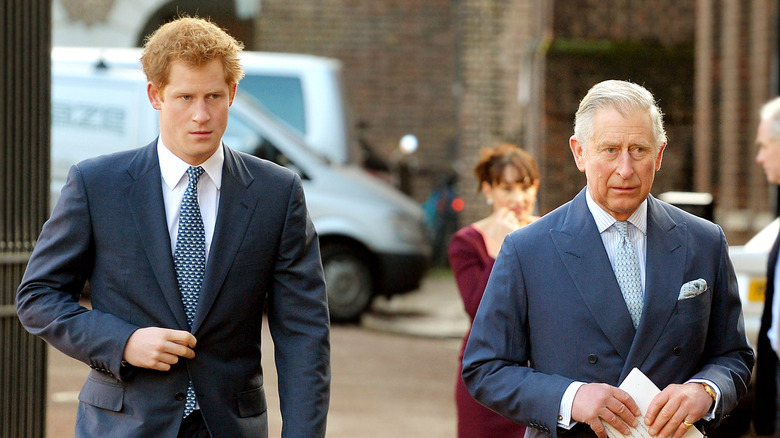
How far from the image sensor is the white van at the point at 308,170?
11.8 m

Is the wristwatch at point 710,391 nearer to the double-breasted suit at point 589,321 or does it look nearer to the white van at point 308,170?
the double-breasted suit at point 589,321

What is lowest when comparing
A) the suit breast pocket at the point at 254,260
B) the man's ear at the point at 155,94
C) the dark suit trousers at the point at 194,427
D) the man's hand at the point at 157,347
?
the dark suit trousers at the point at 194,427

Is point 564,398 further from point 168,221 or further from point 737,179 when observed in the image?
point 737,179

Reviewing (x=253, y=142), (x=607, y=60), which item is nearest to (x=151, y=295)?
(x=253, y=142)

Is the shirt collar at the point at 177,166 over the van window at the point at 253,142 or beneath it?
over

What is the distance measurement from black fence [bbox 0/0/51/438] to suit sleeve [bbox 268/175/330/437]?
1556mm

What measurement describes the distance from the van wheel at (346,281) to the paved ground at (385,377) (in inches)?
7.6

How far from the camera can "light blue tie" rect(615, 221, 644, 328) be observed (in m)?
2.81

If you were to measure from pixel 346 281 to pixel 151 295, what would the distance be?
9.38 metres

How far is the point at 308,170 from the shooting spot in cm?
1202

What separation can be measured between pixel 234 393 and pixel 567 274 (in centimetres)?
86

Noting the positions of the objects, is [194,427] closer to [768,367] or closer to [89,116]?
[768,367]

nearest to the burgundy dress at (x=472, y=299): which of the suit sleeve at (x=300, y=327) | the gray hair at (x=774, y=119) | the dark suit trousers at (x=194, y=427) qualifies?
the gray hair at (x=774, y=119)

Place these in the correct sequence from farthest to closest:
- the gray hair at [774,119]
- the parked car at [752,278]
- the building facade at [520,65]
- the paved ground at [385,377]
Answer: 1. the building facade at [520,65]
2. the paved ground at [385,377]
3. the parked car at [752,278]
4. the gray hair at [774,119]
